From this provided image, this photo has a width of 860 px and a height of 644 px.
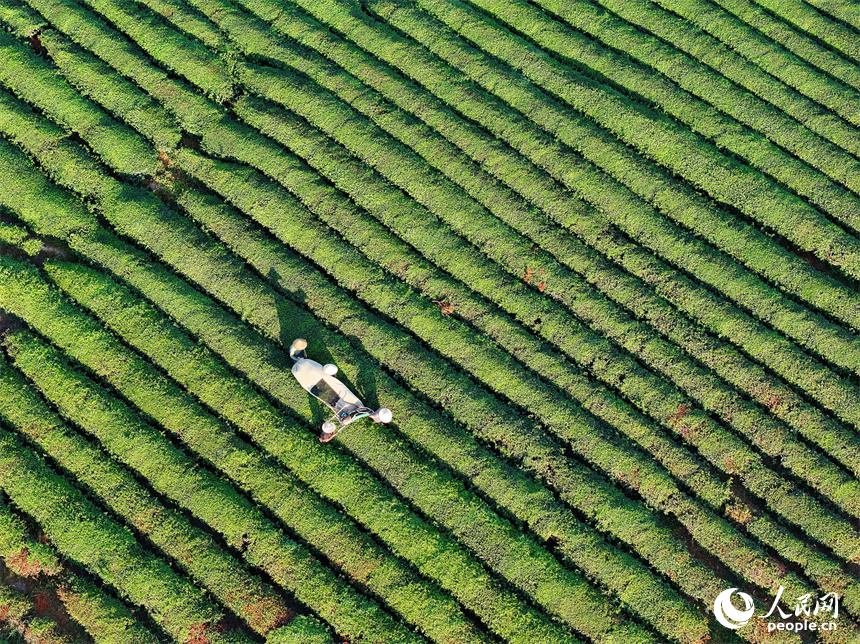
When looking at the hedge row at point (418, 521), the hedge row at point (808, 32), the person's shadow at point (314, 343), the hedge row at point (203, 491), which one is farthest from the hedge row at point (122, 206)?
the hedge row at point (808, 32)

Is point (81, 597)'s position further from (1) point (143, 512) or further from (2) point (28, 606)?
(1) point (143, 512)

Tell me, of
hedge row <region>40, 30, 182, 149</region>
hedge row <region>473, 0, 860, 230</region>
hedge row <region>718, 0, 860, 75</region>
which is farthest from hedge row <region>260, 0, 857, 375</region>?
hedge row <region>40, 30, 182, 149</region>

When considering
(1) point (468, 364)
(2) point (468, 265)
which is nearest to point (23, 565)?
(1) point (468, 364)

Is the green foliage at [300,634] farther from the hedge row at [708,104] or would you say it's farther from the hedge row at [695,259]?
the hedge row at [708,104]

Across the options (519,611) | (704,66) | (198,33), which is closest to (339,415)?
(519,611)

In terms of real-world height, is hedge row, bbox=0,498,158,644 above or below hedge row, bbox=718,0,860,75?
below

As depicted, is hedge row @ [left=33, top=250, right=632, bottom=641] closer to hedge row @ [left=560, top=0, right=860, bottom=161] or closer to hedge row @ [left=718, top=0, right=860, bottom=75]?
hedge row @ [left=560, top=0, right=860, bottom=161]

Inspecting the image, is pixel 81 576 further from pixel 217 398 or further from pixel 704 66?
pixel 704 66
